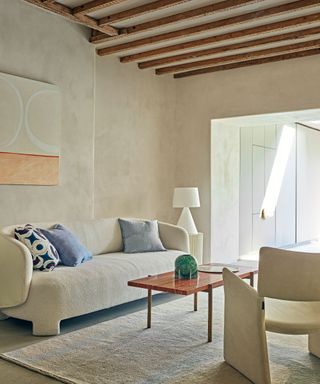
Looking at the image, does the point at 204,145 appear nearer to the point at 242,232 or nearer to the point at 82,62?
the point at 242,232

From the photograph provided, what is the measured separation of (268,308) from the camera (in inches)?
120

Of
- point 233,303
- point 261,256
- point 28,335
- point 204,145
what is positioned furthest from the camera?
point 204,145

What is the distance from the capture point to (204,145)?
7.03 m

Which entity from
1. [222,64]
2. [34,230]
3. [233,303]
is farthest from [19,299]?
[222,64]

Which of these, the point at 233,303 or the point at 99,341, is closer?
the point at 233,303

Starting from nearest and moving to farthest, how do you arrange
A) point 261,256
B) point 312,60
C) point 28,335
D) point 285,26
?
point 261,256
point 28,335
point 285,26
point 312,60

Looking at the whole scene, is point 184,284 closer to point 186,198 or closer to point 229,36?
point 186,198

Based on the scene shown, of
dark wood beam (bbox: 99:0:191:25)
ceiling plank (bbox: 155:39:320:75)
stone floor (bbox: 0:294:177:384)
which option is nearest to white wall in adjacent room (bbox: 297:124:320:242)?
ceiling plank (bbox: 155:39:320:75)

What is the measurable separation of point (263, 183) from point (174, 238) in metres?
3.15

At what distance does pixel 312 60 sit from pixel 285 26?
4.19ft

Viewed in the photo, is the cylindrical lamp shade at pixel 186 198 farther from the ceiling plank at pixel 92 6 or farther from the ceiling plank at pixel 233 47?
the ceiling plank at pixel 92 6

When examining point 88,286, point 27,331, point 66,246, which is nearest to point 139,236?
point 66,246

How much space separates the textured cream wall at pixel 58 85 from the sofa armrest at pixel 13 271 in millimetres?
829

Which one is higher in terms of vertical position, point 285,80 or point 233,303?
point 285,80
